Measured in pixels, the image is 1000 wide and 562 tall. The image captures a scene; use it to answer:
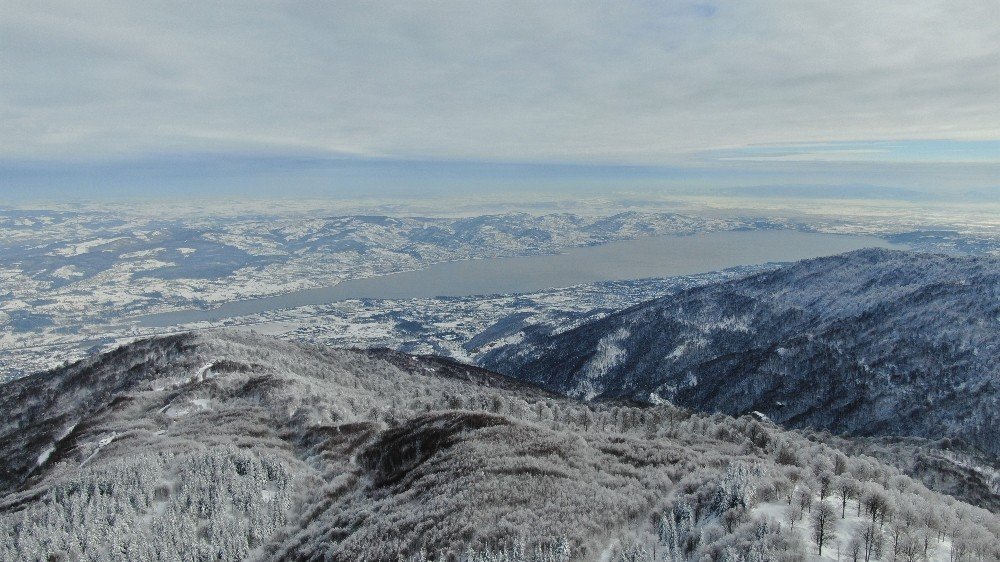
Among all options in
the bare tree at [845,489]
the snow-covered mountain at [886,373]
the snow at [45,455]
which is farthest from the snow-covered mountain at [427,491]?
the snow-covered mountain at [886,373]

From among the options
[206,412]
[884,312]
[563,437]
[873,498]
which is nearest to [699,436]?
[563,437]

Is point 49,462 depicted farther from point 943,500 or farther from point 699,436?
point 943,500

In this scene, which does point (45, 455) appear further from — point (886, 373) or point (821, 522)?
point (886, 373)

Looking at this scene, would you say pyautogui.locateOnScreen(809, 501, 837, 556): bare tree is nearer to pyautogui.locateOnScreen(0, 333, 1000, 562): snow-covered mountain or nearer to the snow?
pyautogui.locateOnScreen(0, 333, 1000, 562): snow-covered mountain

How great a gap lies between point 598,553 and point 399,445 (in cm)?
3176

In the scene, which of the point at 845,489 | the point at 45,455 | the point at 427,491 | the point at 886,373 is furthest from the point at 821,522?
the point at 886,373

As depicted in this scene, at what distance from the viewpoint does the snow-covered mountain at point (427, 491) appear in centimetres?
3231

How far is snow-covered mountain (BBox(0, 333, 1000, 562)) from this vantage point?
32.3m

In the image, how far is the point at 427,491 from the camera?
43.6 metres

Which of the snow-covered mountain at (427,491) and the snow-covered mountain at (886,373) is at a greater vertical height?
the snow-covered mountain at (427,491)

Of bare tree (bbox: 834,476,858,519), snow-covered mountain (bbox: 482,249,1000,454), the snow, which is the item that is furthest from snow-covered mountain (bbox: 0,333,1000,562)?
snow-covered mountain (bbox: 482,249,1000,454)

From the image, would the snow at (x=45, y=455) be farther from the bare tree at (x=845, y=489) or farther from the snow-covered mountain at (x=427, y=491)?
the bare tree at (x=845, y=489)

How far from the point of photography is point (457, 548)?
32.9 meters

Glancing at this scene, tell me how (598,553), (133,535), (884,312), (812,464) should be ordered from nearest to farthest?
1. (598,553)
2. (133,535)
3. (812,464)
4. (884,312)
